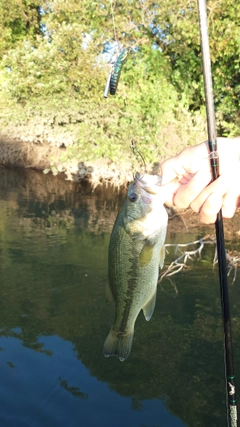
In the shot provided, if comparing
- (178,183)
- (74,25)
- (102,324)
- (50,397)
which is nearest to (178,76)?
(74,25)

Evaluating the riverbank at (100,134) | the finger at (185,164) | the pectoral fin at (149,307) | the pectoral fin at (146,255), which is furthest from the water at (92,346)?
the riverbank at (100,134)

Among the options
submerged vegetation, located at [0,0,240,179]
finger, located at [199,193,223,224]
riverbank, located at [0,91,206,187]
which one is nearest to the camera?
finger, located at [199,193,223,224]

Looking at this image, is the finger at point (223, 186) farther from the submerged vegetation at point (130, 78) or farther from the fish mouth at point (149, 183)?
the submerged vegetation at point (130, 78)

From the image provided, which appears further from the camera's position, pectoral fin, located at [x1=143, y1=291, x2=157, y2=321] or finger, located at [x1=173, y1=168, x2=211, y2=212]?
pectoral fin, located at [x1=143, y1=291, x2=157, y2=321]

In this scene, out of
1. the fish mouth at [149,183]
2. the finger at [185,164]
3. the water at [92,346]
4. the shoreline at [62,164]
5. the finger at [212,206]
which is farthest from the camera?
the shoreline at [62,164]

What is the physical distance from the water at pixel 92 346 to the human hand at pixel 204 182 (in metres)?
3.23

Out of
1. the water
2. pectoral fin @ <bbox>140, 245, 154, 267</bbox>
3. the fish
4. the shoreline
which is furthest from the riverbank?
pectoral fin @ <bbox>140, 245, 154, 267</bbox>

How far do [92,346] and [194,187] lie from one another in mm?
4209

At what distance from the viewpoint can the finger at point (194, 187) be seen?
83.4 inches

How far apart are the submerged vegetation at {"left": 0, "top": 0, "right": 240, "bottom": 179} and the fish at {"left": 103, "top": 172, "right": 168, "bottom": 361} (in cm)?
1021

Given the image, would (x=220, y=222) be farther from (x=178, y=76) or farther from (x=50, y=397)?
(x=178, y=76)

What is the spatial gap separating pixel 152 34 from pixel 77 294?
981 cm

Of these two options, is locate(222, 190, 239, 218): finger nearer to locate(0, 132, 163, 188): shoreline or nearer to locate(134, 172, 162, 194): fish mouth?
locate(134, 172, 162, 194): fish mouth

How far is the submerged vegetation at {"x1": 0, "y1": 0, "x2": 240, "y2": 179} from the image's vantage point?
1246cm
